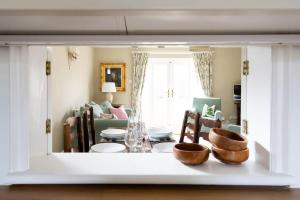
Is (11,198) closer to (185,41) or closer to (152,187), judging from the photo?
(152,187)

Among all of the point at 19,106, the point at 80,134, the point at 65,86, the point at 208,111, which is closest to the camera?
the point at 19,106

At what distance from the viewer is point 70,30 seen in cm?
82

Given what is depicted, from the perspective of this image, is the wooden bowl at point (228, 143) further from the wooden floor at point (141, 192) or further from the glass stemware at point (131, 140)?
the glass stemware at point (131, 140)

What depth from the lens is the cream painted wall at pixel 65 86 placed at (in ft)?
11.8

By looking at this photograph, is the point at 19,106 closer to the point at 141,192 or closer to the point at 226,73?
the point at 141,192

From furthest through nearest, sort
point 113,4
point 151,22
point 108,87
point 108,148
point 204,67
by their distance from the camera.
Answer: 1. point 204,67
2. point 108,87
3. point 108,148
4. point 151,22
5. point 113,4

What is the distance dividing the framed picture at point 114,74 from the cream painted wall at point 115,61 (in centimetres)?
11

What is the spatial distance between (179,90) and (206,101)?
0.90 metres

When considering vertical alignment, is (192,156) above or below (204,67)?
below

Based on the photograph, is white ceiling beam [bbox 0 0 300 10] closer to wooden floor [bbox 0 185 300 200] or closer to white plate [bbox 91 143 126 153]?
wooden floor [bbox 0 185 300 200]

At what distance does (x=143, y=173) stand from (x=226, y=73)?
6149 millimetres

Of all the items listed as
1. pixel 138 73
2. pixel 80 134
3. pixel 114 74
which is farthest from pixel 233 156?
pixel 114 74

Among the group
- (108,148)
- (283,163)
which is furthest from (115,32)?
(108,148)

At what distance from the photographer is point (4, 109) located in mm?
971
